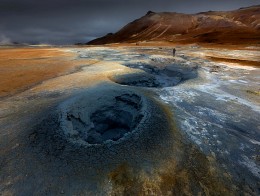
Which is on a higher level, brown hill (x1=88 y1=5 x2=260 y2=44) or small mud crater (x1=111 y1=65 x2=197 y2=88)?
small mud crater (x1=111 y1=65 x2=197 y2=88)

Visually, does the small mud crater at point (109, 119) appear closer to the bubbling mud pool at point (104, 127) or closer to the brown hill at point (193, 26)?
the bubbling mud pool at point (104, 127)

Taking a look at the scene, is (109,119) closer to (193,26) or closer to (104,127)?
(104,127)

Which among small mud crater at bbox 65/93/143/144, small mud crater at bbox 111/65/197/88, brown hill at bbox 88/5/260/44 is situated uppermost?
small mud crater at bbox 65/93/143/144

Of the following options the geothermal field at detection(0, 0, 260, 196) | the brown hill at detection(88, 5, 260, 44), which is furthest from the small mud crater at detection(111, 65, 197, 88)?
the brown hill at detection(88, 5, 260, 44)

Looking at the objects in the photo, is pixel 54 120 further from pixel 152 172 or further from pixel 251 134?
pixel 251 134

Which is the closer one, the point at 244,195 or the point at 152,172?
the point at 244,195

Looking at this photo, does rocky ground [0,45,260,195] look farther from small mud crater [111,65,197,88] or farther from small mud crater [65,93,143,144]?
small mud crater [111,65,197,88]

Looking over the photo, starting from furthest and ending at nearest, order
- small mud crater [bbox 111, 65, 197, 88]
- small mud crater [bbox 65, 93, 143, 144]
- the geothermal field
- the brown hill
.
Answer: the brown hill → small mud crater [bbox 111, 65, 197, 88] → small mud crater [bbox 65, 93, 143, 144] → the geothermal field

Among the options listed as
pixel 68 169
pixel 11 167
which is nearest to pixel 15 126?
pixel 11 167
